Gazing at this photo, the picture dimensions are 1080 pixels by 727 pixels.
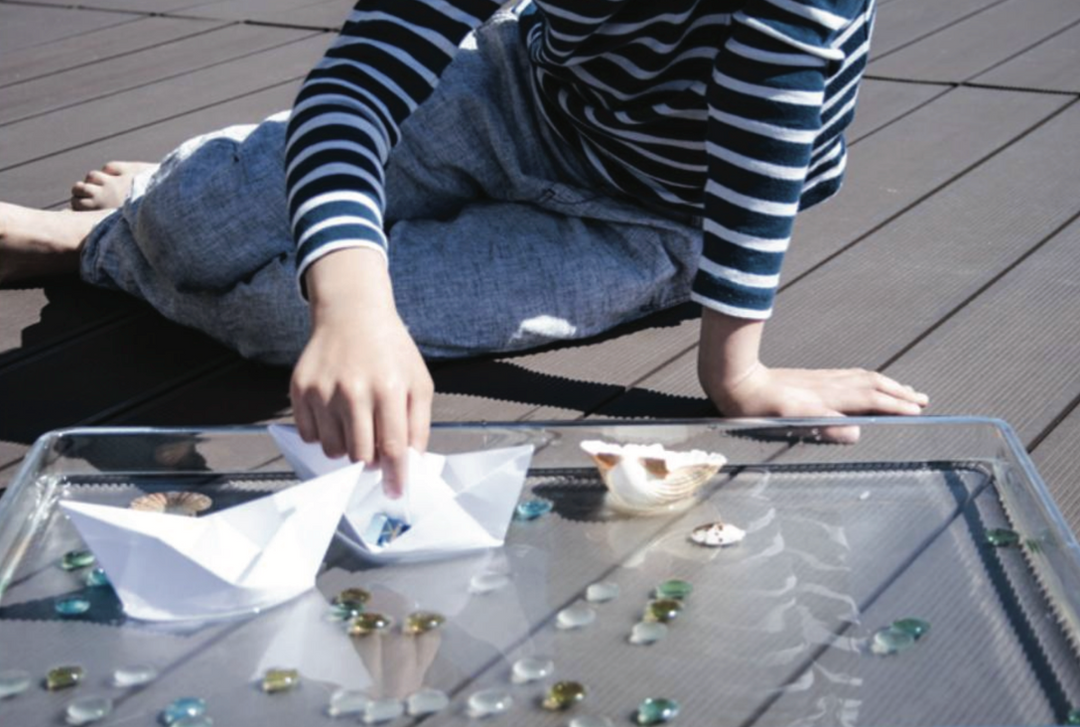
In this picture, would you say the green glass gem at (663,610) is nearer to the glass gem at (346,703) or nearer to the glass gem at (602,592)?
the glass gem at (602,592)

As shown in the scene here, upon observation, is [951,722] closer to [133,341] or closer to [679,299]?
[679,299]

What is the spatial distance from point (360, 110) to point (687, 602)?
0.38 meters

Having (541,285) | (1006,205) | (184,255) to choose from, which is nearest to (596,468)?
(541,285)

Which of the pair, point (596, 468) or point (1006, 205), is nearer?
point (596, 468)

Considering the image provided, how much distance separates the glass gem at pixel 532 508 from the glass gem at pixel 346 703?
0.62 feet

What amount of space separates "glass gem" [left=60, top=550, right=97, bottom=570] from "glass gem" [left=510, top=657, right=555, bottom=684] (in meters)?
0.24

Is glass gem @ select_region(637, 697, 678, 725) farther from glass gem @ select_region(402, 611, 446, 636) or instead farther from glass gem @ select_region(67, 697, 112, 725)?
glass gem @ select_region(67, 697, 112, 725)

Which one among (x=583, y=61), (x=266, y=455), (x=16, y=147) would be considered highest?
(x=583, y=61)

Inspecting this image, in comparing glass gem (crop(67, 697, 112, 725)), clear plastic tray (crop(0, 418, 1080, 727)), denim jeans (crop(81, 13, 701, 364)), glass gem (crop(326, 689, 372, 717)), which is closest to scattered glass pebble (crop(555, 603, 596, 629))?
clear plastic tray (crop(0, 418, 1080, 727))

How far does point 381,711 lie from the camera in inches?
28.7

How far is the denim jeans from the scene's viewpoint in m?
1.20

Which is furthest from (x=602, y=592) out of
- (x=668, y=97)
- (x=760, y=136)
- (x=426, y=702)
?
(x=668, y=97)

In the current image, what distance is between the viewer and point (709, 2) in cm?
111

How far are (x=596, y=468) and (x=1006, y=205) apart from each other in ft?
2.33
